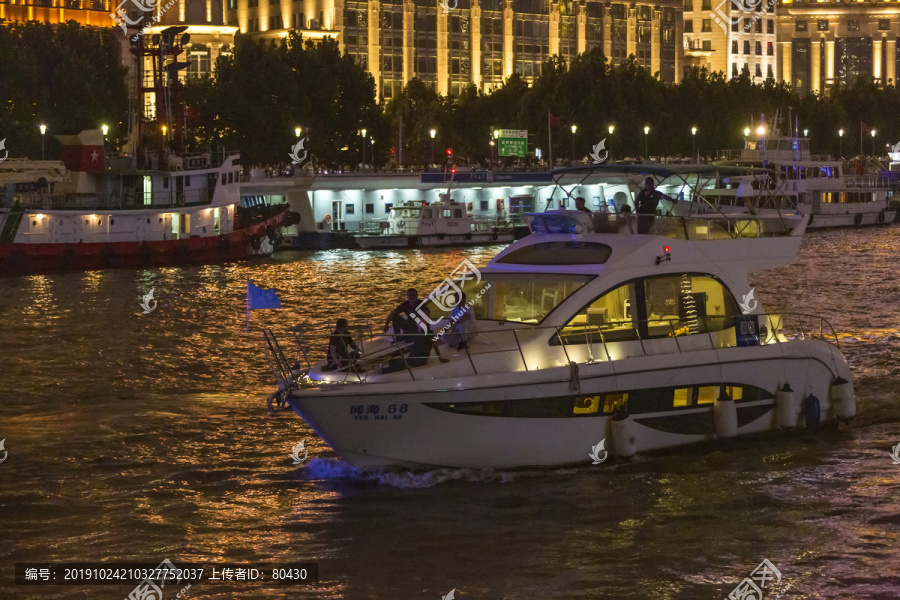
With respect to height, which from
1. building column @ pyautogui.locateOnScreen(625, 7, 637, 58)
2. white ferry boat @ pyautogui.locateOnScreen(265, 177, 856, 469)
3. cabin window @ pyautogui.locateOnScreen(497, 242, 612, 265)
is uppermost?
building column @ pyautogui.locateOnScreen(625, 7, 637, 58)

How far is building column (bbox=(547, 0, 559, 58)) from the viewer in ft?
481

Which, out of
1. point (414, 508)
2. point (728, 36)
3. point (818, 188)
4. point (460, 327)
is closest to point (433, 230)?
point (818, 188)

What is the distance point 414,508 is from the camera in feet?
56.1

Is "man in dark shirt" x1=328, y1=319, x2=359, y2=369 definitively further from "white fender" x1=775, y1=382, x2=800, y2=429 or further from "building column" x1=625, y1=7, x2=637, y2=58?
"building column" x1=625, y1=7, x2=637, y2=58

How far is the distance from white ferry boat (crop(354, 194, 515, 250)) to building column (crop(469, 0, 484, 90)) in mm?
69807

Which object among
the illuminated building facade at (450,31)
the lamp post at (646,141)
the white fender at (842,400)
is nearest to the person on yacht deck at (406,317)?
the white fender at (842,400)

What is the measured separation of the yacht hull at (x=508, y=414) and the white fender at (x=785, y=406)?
4.21 feet

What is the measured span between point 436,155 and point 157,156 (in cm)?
5479

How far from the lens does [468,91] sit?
11806cm

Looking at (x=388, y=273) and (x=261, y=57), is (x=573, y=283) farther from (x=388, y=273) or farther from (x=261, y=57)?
(x=261, y=57)

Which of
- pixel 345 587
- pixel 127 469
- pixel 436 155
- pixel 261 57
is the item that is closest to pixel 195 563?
pixel 345 587

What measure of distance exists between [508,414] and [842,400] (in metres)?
6.21

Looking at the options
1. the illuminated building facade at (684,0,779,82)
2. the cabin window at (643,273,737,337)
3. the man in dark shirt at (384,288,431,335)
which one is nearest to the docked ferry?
the man in dark shirt at (384,288,431,335)

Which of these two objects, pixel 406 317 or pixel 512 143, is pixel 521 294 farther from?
pixel 512 143
